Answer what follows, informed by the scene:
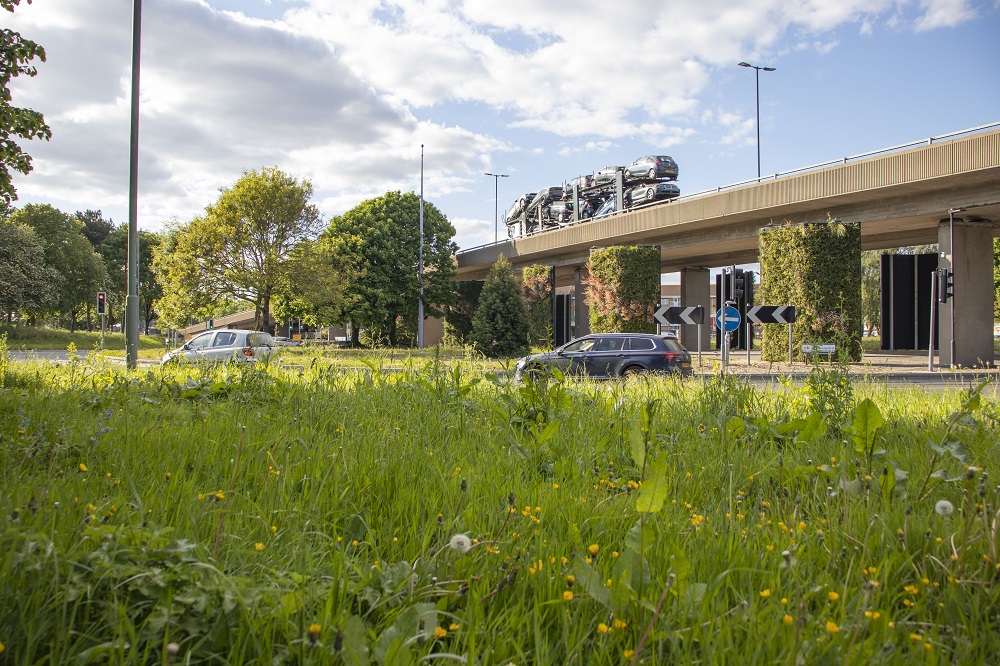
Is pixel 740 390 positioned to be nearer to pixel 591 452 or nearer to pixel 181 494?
pixel 591 452

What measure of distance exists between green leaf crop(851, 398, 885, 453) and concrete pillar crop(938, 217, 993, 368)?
76.2 ft

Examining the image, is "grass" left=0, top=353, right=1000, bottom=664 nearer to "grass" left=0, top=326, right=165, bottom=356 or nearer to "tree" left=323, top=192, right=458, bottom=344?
"tree" left=323, top=192, right=458, bottom=344

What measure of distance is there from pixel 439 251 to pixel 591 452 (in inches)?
1570

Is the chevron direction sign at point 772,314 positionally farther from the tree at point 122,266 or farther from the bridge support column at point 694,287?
the tree at point 122,266

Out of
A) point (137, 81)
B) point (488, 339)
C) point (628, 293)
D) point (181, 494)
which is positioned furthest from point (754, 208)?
point (181, 494)

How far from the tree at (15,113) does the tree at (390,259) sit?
30.7m

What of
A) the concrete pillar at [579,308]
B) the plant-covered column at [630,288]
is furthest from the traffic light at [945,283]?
the concrete pillar at [579,308]

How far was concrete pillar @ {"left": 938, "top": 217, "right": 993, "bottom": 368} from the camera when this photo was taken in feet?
73.6

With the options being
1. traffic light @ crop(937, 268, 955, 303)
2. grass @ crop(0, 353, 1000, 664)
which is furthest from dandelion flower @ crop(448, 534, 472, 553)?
traffic light @ crop(937, 268, 955, 303)

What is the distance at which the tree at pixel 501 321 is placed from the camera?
29.1 meters

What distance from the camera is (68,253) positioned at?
5416 centimetres

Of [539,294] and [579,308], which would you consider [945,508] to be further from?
[579,308]

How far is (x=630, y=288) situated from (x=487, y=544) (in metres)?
28.2

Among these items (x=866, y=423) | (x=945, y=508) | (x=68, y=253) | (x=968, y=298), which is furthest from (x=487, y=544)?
(x=68, y=253)
